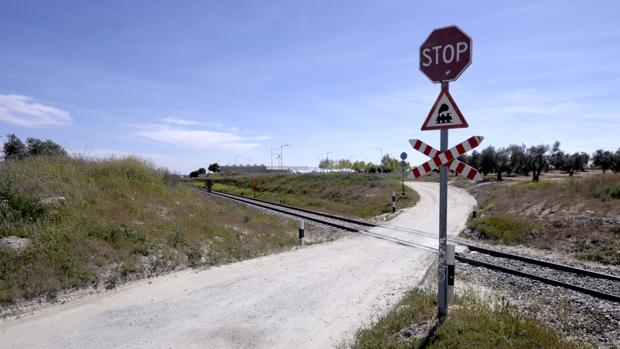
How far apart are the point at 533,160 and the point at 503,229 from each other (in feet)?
144

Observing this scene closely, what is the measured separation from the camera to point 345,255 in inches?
489

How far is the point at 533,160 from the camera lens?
5494cm

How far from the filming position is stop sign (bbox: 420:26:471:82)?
5543 millimetres

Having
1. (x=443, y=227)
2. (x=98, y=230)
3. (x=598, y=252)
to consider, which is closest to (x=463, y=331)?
(x=443, y=227)

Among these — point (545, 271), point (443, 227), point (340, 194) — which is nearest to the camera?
point (443, 227)

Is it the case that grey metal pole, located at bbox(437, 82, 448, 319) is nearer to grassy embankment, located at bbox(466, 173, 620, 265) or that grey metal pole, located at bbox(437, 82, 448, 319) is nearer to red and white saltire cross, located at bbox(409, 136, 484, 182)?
red and white saltire cross, located at bbox(409, 136, 484, 182)

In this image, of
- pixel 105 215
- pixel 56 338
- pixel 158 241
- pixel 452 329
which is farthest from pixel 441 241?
pixel 105 215

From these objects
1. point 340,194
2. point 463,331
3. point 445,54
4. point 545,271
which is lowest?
point 340,194

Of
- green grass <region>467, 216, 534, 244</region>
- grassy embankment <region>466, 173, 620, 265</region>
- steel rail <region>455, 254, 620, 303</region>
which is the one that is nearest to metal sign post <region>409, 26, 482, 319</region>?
steel rail <region>455, 254, 620, 303</region>

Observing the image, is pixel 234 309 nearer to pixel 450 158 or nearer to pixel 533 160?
pixel 450 158

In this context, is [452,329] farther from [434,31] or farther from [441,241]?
[434,31]

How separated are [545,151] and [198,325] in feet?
202

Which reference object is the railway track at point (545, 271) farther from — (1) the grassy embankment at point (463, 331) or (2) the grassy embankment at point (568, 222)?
(1) the grassy embankment at point (463, 331)

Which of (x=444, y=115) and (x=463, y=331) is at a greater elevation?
(x=444, y=115)
